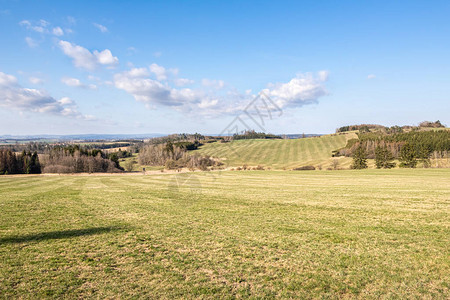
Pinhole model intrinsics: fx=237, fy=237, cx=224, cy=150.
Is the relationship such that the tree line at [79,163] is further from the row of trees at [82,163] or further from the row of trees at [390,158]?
the row of trees at [390,158]

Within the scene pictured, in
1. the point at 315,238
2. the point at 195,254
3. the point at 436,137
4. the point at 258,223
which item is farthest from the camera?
the point at 436,137

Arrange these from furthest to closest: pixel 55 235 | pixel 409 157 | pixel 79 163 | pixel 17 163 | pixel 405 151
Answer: pixel 79 163 → pixel 17 163 → pixel 405 151 → pixel 409 157 → pixel 55 235

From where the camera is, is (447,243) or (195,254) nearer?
(195,254)

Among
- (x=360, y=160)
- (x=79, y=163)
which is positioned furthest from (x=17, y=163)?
(x=360, y=160)

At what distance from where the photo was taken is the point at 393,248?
750 cm

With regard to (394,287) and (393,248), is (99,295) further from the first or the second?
(393,248)

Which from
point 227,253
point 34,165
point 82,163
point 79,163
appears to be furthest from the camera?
point 82,163

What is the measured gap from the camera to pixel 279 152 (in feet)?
378

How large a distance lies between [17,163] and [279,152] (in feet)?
351

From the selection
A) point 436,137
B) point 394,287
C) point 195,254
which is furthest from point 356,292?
point 436,137

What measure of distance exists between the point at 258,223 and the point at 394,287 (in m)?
5.95

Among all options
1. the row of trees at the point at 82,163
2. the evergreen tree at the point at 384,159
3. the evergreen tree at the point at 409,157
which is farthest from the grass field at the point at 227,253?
the row of trees at the point at 82,163

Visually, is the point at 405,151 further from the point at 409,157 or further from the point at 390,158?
the point at 390,158

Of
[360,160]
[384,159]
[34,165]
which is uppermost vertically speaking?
[384,159]
